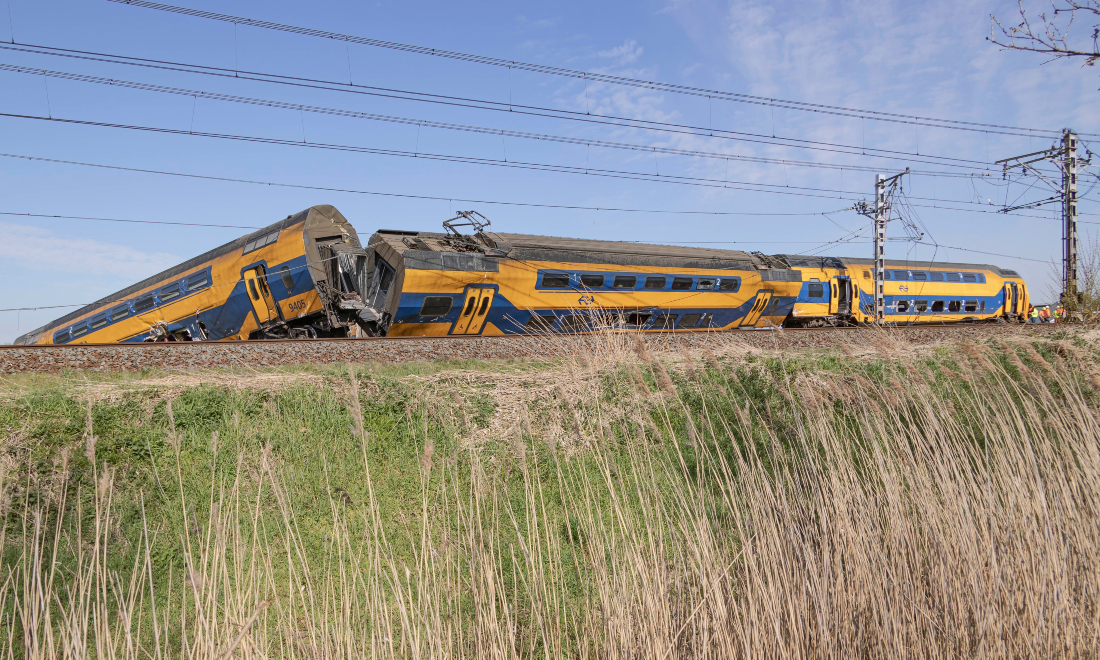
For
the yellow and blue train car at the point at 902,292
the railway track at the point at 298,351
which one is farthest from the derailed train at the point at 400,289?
the yellow and blue train car at the point at 902,292

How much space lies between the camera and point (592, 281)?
504 inches

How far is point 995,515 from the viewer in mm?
4344

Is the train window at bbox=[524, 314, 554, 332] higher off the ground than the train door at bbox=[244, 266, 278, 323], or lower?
lower

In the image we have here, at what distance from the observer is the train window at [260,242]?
1228cm

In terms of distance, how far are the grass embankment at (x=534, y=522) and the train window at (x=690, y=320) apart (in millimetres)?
6898

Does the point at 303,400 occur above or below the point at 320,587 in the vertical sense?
above

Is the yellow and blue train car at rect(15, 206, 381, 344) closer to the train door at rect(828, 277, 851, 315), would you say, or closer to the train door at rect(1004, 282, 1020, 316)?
the train door at rect(828, 277, 851, 315)

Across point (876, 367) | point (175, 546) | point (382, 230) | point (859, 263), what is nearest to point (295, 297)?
point (382, 230)

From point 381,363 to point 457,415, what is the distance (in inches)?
87.3

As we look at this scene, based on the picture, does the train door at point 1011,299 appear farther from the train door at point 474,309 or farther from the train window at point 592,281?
the train door at point 474,309

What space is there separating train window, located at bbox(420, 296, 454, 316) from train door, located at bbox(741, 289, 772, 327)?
27.7ft

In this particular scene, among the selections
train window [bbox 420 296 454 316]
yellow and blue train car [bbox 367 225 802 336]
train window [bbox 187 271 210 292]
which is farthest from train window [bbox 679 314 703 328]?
train window [bbox 187 271 210 292]

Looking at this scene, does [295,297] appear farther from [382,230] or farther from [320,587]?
[320,587]

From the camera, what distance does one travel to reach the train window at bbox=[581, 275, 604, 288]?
12.7 m
